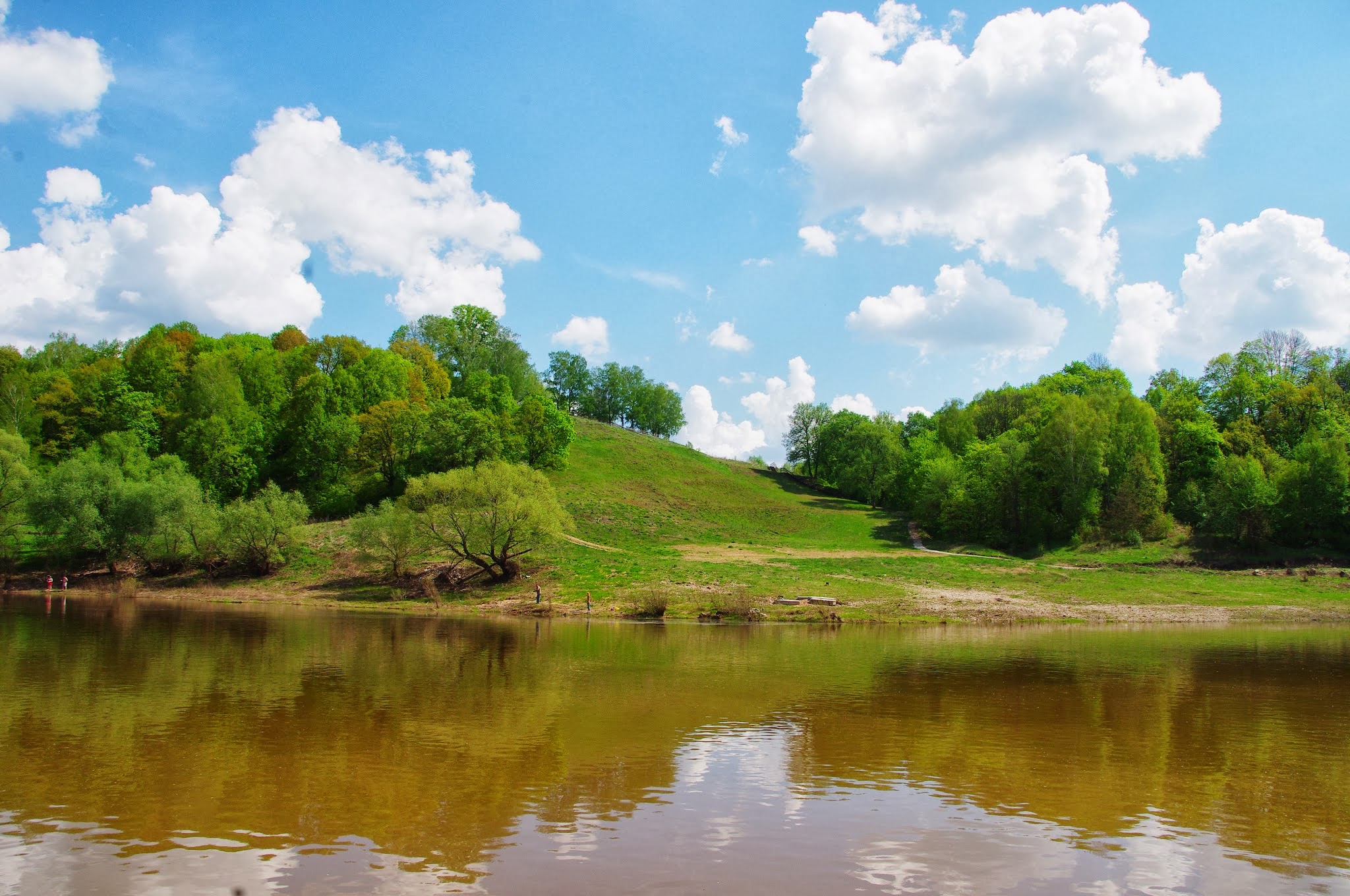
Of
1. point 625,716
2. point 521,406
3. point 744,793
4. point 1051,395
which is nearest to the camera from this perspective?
point 744,793

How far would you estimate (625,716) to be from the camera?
18.0 metres

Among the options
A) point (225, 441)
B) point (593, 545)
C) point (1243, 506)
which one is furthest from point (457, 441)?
point (1243, 506)

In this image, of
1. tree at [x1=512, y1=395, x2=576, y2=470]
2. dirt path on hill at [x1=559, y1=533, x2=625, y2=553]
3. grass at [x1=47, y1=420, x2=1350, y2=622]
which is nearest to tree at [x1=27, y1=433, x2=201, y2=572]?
grass at [x1=47, y1=420, x2=1350, y2=622]

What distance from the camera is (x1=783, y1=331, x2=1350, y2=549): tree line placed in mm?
61844

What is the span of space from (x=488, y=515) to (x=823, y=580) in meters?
22.0

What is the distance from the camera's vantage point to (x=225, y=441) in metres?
73.2

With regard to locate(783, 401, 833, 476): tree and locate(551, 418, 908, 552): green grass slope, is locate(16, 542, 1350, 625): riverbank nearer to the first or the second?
locate(551, 418, 908, 552): green grass slope

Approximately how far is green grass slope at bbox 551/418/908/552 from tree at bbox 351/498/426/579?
1848 centimetres

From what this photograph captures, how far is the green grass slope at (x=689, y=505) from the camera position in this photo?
7338 cm

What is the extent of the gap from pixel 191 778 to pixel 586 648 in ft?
61.0

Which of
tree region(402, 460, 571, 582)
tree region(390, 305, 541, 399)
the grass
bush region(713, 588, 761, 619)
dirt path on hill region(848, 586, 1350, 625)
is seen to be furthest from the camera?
tree region(390, 305, 541, 399)

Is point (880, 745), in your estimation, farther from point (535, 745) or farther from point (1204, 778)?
point (535, 745)

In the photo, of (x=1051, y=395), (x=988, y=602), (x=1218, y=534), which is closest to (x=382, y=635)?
(x=988, y=602)

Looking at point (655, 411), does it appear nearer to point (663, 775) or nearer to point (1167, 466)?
point (1167, 466)
